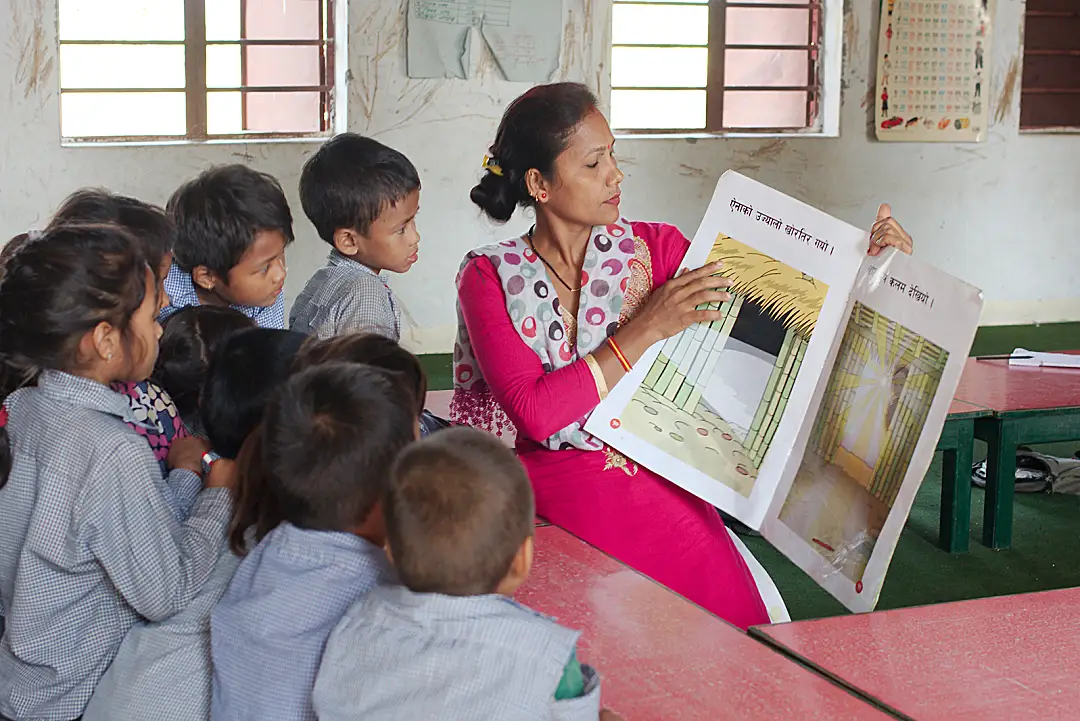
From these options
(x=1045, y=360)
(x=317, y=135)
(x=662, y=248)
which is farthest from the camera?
(x=317, y=135)

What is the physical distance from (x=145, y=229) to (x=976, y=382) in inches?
94.0

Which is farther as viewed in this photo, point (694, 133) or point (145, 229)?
point (694, 133)

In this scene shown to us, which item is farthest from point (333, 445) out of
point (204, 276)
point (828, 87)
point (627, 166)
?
point (828, 87)

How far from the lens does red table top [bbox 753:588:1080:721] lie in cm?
117

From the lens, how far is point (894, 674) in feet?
4.07

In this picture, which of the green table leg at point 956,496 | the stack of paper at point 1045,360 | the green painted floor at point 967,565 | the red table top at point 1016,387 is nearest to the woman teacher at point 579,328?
the green painted floor at point 967,565

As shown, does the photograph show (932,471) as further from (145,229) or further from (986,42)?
(986,42)

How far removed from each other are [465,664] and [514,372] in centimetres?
95

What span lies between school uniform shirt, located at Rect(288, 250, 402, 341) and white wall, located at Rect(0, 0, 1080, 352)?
356 cm

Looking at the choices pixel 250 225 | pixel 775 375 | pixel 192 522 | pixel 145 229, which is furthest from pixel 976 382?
pixel 192 522

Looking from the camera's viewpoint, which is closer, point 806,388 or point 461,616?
point 461,616

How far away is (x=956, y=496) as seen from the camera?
3373 mm

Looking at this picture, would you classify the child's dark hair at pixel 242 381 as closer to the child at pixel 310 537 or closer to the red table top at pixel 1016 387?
the child at pixel 310 537

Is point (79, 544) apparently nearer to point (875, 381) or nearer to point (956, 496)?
point (875, 381)
